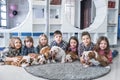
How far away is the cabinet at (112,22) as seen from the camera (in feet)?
11.8

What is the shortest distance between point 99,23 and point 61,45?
133 cm

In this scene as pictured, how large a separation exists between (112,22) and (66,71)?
82.4 inches

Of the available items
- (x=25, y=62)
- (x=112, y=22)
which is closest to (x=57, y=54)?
(x=25, y=62)

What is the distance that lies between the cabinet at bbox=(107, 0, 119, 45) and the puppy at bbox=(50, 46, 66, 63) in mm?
1652

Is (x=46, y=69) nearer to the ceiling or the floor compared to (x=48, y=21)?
nearer to the floor

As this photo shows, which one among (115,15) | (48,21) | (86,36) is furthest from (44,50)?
(115,15)

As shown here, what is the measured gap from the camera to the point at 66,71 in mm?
1867

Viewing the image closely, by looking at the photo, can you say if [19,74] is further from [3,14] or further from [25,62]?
[3,14]

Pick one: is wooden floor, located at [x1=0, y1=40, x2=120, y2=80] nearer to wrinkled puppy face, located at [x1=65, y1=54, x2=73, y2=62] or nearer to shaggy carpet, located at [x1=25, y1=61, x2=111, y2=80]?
shaggy carpet, located at [x1=25, y1=61, x2=111, y2=80]

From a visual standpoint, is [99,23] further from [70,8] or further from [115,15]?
[70,8]

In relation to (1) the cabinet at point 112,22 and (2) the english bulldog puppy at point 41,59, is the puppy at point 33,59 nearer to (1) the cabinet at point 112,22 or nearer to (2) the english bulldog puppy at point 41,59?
(2) the english bulldog puppy at point 41,59

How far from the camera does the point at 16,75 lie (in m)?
1.78

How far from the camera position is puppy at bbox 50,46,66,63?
2.20 m

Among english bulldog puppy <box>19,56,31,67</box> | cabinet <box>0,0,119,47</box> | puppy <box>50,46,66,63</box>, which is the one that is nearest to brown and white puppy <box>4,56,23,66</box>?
english bulldog puppy <box>19,56,31,67</box>
